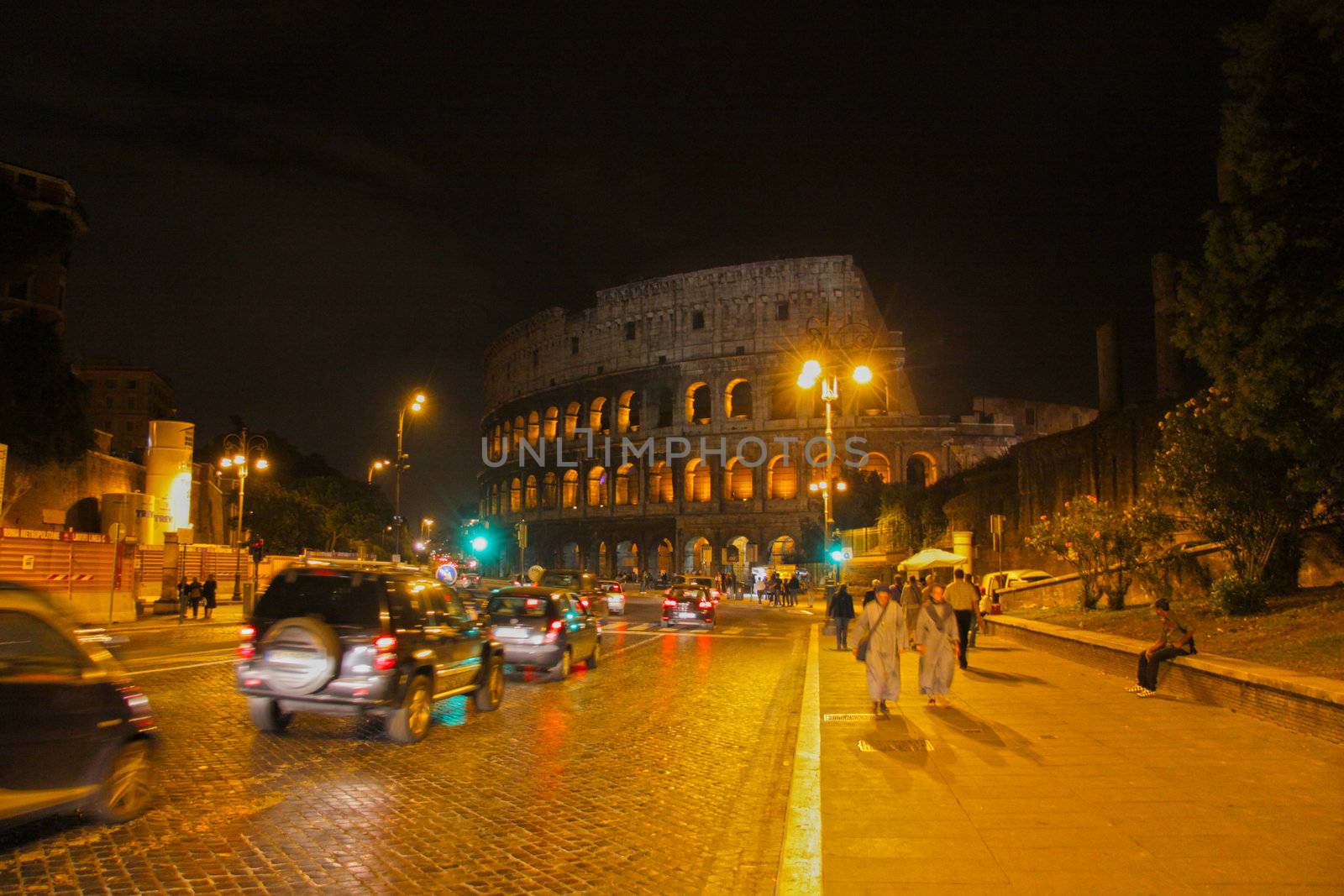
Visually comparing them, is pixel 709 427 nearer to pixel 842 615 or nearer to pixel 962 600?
pixel 842 615

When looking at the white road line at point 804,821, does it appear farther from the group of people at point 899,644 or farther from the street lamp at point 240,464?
the street lamp at point 240,464

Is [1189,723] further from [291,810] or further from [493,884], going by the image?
[291,810]

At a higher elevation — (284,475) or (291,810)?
(284,475)

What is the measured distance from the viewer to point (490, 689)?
12195 millimetres

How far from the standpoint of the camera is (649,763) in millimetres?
9141

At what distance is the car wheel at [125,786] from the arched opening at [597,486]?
7765 cm

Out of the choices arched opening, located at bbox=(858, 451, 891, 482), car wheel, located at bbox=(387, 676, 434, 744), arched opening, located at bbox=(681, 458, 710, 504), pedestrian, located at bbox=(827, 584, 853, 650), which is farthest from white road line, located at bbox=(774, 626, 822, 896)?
arched opening, located at bbox=(681, 458, 710, 504)

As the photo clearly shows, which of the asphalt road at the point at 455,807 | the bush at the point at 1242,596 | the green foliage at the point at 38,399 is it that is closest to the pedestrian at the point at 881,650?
the asphalt road at the point at 455,807

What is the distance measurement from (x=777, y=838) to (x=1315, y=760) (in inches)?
188

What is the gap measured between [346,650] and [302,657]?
40cm

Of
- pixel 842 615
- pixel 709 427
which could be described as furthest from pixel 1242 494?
pixel 709 427

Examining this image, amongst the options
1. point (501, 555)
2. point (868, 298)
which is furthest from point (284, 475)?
point (868, 298)

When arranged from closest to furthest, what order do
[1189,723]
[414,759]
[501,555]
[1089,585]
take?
1. [414,759]
2. [1189,723]
3. [1089,585]
4. [501,555]

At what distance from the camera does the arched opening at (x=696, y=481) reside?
261ft
